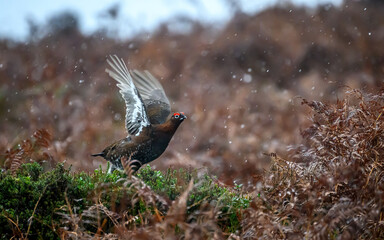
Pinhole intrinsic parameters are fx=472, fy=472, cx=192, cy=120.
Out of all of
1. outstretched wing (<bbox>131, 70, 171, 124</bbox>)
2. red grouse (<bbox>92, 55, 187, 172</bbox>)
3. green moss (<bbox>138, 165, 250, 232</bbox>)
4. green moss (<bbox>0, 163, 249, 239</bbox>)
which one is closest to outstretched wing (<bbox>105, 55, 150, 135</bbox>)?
red grouse (<bbox>92, 55, 187, 172</bbox>)

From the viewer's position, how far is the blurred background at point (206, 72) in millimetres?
8133

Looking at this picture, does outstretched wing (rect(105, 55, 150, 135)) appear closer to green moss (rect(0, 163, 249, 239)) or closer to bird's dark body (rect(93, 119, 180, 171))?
bird's dark body (rect(93, 119, 180, 171))

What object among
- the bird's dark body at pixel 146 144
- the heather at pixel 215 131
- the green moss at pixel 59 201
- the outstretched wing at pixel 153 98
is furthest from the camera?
the outstretched wing at pixel 153 98

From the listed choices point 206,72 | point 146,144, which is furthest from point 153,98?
point 206,72

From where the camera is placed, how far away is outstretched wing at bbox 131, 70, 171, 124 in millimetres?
4715

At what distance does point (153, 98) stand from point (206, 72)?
21.0 ft

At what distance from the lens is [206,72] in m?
11.3

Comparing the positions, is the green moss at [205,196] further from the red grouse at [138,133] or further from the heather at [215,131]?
the red grouse at [138,133]

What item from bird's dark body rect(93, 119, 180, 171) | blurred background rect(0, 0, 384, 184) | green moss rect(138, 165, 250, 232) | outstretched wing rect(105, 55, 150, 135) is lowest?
green moss rect(138, 165, 250, 232)

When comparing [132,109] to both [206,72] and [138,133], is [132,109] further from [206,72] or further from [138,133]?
[206,72]

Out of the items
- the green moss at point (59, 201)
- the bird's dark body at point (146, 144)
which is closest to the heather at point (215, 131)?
the green moss at point (59, 201)

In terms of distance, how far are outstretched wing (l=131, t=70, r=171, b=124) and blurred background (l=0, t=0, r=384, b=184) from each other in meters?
1.76

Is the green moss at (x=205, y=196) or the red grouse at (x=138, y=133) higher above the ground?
the red grouse at (x=138, y=133)

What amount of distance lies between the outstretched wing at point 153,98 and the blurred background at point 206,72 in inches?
69.2
